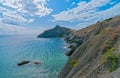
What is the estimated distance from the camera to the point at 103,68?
1557 centimetres

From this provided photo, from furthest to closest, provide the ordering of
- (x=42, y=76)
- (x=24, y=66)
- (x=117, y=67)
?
(x=24, y=66) → (x=42, y=76) → (x=117, y=67)

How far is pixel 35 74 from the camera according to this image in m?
61.7

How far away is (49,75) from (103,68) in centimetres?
4504

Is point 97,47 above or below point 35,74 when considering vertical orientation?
above

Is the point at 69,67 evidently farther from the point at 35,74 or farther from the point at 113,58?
the point at 35,74

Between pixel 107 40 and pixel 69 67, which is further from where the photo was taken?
pixel 69 67

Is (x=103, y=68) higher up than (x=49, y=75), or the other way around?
(x=103, y=68)

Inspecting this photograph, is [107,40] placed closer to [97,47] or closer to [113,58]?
[97,47]

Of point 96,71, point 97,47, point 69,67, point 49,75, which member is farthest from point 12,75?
point 96,71

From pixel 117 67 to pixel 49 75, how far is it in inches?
1814

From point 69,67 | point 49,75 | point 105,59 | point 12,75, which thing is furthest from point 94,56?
point 12,75

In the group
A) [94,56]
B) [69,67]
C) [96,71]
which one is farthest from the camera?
[69,67]

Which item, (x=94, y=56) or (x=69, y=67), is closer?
(x=94, y=56)

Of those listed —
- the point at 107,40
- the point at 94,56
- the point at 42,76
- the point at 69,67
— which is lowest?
the point at 42,76
